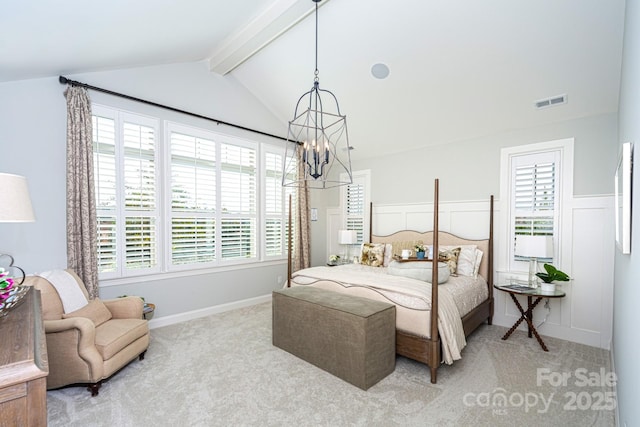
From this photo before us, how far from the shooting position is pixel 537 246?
3.38m

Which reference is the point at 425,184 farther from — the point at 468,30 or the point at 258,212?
the point at 258,212

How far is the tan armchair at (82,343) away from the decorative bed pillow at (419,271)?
2857mm

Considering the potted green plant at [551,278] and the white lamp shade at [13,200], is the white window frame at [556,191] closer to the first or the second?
the potted green plant at [551,278]

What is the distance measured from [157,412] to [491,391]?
2.68 metres

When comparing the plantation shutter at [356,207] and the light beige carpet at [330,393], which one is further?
the plantation shutter at [356,207]

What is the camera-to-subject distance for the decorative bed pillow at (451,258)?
4023 millimetres

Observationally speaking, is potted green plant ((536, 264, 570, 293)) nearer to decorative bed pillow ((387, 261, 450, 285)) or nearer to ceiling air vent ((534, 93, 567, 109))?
decorative bed pillow ((387, 261, 450, 285))

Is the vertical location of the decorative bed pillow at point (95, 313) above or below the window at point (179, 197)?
below

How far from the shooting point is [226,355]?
318 cm

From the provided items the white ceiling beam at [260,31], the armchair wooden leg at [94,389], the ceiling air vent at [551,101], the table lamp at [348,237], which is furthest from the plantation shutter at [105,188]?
the ceiling air vent at [551,101]

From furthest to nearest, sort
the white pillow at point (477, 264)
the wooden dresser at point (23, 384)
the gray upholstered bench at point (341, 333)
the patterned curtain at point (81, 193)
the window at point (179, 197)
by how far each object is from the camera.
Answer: the white pillow at point (477, 264) < the window at point (179, 197) < the patterned curtain at point (81, 193) < the gray upholstered bench at point (341, 333) < the wooden dresser at point (23, 384)

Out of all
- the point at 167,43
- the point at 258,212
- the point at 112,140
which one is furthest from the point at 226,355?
the point at 167,43

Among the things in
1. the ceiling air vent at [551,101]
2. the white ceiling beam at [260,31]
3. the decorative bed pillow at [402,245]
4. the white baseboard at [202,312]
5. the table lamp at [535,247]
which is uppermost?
the white ceiling beam at [260,31]

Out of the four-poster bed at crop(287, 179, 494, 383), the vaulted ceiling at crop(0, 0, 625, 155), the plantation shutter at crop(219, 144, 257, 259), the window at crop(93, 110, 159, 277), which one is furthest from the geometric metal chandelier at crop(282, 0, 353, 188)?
the window at crop(93, 110, 159, 277)
